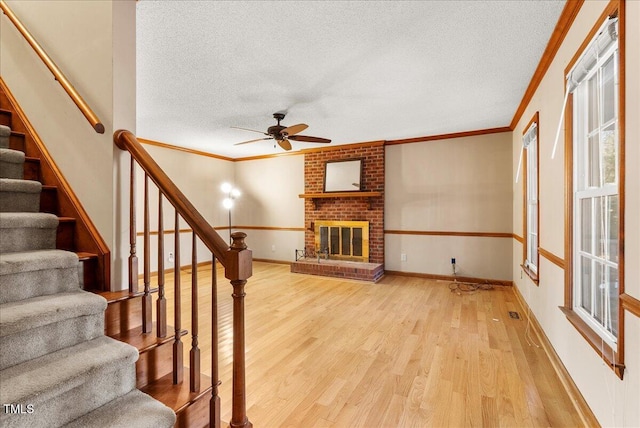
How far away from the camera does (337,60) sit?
2.46m

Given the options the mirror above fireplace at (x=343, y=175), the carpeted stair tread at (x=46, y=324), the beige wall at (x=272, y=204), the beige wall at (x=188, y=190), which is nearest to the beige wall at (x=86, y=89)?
the carpeted stair tread at (x=46, y=324)

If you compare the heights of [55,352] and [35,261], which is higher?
[35,261]

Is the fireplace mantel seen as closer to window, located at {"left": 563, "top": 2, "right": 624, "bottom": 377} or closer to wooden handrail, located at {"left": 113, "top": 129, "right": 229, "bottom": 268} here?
window, located at {"left": 563, "top": 2, "right": 624, "bottom": 377}

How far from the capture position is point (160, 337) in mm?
1366

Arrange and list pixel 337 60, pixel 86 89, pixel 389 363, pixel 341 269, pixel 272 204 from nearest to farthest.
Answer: pixel 86 89 < pixel 389 363 < pixel 337 60 < pixel 341 269 < pixel 272 204

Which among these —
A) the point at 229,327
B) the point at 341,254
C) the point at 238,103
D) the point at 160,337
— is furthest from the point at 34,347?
the point at 341,254

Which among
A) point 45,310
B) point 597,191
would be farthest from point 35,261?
point 597,191

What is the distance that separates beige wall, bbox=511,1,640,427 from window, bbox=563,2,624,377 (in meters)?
0.08

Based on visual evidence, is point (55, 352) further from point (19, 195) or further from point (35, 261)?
point (19, 195)

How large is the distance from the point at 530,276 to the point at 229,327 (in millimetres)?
3158

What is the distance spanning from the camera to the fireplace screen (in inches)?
217

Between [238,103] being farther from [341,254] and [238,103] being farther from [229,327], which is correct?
[341,254]

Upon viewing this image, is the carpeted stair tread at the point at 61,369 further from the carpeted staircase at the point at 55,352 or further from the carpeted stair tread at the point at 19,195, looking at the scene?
the carpeted stair tread at the point at 19,195

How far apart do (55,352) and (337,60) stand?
2.51 meters
